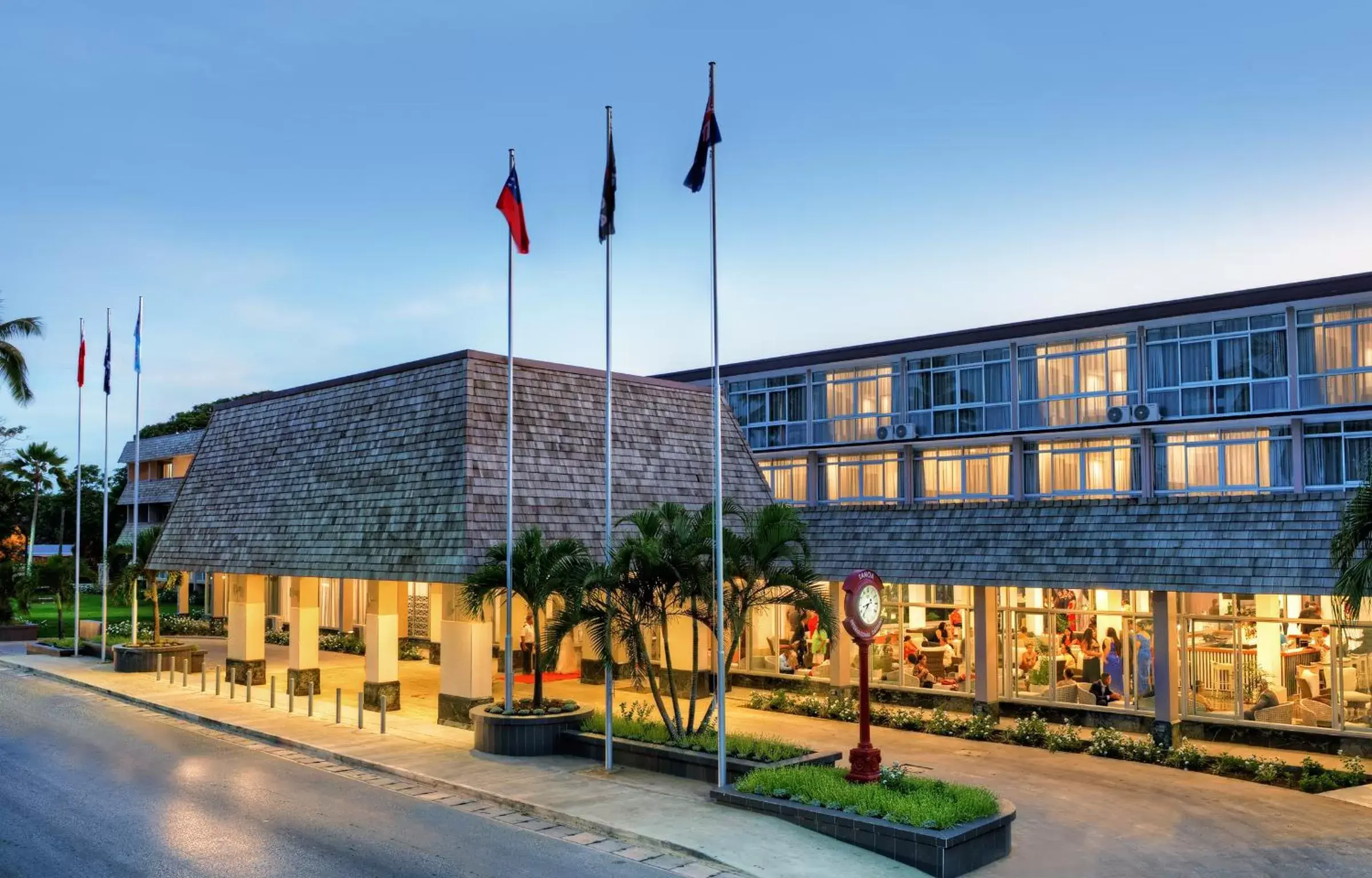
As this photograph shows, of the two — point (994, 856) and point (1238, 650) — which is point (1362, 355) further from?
point (994, 856)

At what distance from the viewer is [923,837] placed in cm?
1238

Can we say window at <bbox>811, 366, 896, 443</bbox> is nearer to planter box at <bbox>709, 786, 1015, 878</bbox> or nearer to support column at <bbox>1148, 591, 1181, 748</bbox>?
support column at <bbox>1148, 591, 1181, 748</bbox>

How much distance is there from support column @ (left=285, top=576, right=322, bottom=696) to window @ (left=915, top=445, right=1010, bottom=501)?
15.1 meters

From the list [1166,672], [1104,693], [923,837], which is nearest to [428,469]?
[923,837]

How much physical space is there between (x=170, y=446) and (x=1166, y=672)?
172ft

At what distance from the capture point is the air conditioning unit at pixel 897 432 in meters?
27.0

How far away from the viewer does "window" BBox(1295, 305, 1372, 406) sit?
69.3 feet

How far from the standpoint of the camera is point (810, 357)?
29500 mm

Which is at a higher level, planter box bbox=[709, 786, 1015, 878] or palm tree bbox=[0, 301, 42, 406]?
palm tree bbox=[0, 301, 42, 406]

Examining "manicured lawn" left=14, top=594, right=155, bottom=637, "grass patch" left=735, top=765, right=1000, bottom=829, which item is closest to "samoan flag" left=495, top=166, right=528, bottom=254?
"grass patch" left=735, top=765, right=1000, bottom=829

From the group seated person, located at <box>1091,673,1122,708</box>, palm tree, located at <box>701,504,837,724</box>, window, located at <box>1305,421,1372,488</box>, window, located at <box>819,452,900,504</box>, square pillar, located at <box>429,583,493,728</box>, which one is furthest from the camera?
window, located at <box>819,452,900,504</box>

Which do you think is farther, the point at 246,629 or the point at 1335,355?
the point at 246,629

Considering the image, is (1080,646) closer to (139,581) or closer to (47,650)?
(139,581)

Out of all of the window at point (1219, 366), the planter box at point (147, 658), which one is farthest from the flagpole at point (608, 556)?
the planter box at point (147, 658)
